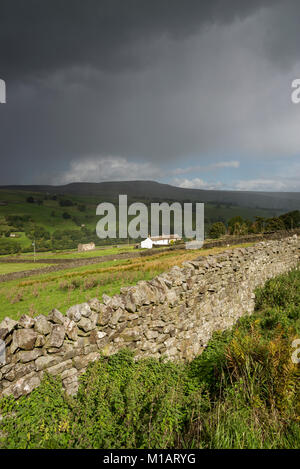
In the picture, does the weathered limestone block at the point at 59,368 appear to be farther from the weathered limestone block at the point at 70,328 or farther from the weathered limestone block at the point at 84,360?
the weathered limestone block at the point at 70,328

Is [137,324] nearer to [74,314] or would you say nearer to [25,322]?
[74,314]

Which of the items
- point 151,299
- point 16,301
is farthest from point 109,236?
point 151,299

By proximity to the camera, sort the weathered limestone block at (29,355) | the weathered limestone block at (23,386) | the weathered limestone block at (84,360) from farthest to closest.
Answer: the weathered limestone block at (84,360)
the weathered limestone block at (29,355)
the weathered limestone block at (23,386)

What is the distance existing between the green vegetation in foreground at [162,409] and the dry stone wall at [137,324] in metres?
0.27

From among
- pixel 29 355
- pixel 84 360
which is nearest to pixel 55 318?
pixel 29 355

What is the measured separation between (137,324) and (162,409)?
1.80 meters

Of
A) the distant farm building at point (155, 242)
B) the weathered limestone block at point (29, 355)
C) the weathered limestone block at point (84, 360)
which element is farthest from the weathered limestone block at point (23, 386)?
the distant farm building at point (155, 242)

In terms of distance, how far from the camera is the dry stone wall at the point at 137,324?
11.2 ft

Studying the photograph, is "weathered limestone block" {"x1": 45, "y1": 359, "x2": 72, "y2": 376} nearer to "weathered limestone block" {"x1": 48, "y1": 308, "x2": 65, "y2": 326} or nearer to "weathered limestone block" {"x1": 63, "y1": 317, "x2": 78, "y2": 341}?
"weathered limestone block" {"x1": 63, "y1": 317, "x2": 78, "y2": 341}

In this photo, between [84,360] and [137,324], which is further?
[137,324]

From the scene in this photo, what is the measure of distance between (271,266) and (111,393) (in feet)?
39.1

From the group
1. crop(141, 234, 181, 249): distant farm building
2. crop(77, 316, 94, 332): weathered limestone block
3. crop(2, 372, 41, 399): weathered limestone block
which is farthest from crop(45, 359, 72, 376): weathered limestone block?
crop(141, 234, 181, 249): distant farm building

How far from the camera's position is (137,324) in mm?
5125
